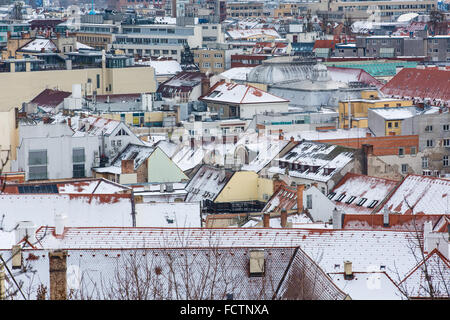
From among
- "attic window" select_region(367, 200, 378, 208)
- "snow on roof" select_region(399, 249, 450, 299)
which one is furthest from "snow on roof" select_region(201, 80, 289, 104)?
"snow on roof" select_region(399, 249, 450, 299)

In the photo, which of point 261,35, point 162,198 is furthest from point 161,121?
point 261,35

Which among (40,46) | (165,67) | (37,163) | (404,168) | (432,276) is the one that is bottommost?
(404,168)

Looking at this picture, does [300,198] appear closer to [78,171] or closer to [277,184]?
[277,184]

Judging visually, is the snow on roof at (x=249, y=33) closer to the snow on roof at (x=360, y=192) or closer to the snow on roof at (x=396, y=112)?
the snow on roof at (x=396, y=112)

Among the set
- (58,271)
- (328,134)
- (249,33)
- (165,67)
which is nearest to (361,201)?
(328,134)

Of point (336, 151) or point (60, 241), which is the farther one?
point (336, 151)
